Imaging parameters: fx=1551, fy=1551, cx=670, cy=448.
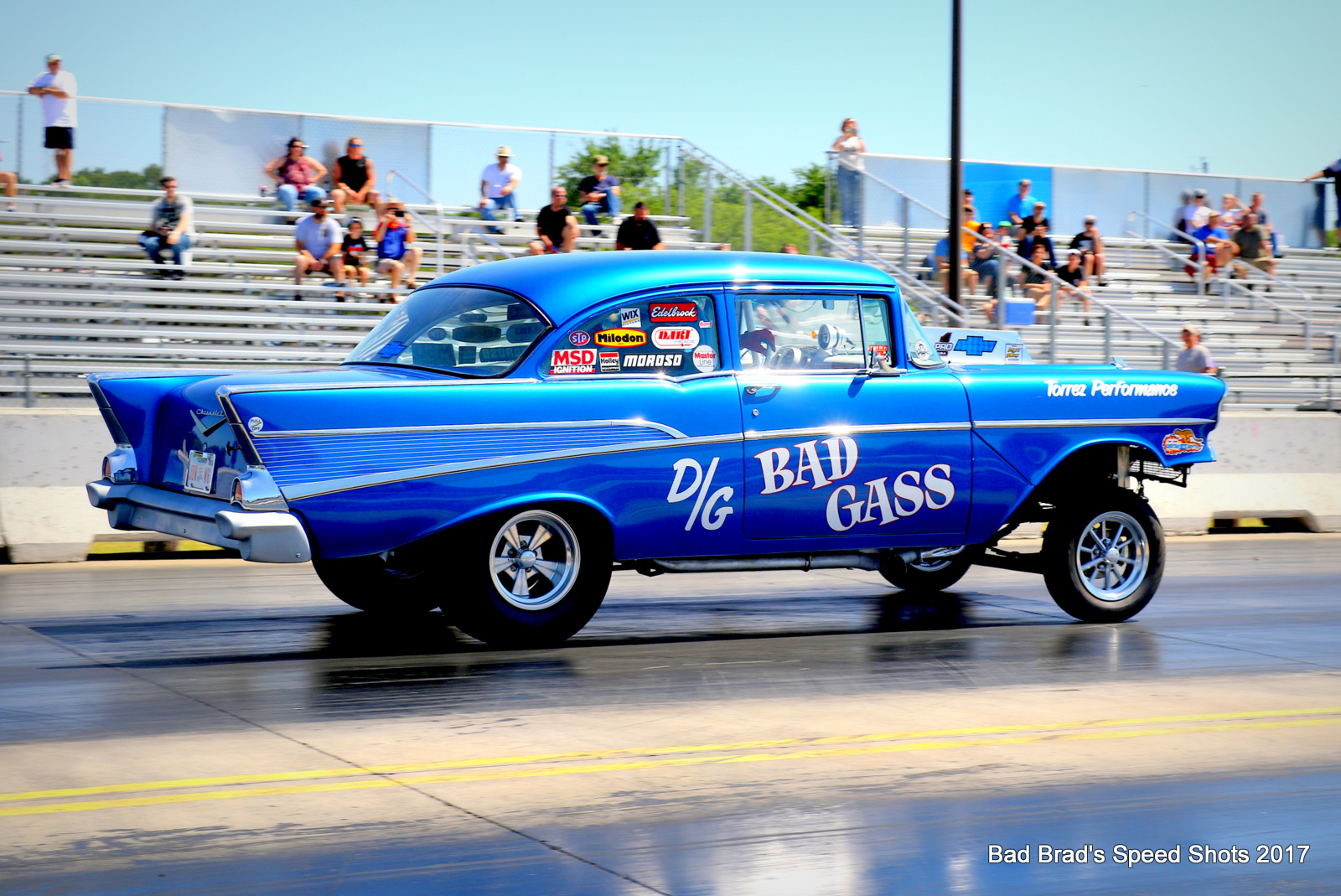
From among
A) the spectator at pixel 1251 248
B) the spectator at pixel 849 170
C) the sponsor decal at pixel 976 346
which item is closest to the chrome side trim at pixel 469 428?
the sponsor decal at pixel 976 346

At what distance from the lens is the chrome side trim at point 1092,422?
29.7ft

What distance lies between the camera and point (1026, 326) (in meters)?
19.6

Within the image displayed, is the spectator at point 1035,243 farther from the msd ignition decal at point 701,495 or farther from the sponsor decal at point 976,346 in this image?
the msd ignition decal at point 701,495

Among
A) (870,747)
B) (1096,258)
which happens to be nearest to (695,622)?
(870,747)

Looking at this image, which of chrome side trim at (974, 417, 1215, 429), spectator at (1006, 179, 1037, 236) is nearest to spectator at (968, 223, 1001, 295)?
spectator at (1006, 179, 1037, 236)

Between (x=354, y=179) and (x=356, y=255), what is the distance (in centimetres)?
195

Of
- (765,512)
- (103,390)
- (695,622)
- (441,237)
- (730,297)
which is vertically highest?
(441,237)

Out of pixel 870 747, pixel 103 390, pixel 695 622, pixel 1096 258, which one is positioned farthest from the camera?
pixel 1096 258

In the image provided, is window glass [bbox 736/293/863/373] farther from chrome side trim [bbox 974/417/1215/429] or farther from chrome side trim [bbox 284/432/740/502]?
chrome side trim [bbox 974/417/1215/429]

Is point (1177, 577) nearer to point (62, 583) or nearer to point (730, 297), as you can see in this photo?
point (730, 297)

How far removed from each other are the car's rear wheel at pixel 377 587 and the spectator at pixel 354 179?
1140 cm

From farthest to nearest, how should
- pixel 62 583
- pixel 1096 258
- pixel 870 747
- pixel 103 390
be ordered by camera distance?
pixel 1096 258, pixel 62 583, pixel 103 390, pixel 870 747

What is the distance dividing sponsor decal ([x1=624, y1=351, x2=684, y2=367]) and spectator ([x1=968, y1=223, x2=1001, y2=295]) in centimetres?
1246

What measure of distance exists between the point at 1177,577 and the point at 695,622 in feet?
15.4
